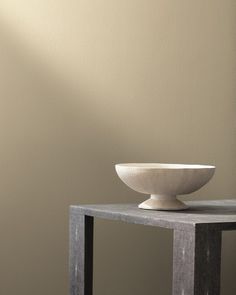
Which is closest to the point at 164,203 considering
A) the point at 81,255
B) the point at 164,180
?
the point at 164,180

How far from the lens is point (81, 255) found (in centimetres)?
157

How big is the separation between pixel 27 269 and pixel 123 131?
0.50 m

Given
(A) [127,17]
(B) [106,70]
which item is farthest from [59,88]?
(A) [127,17]

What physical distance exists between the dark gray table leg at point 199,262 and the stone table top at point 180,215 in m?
0.02

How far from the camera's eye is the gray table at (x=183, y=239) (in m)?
1.24

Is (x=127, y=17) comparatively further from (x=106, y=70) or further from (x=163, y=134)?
(x=163, y=134)

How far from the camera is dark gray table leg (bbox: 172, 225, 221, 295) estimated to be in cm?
123

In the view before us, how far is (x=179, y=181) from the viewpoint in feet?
4.82

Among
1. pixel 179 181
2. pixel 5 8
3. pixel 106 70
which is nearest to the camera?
pixel 179 181

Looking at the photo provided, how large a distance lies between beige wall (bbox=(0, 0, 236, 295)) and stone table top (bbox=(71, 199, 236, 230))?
0.50m

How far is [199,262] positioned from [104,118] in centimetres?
97

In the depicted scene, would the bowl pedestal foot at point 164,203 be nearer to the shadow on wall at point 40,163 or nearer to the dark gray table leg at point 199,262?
the dark gray table leg at point 199,262

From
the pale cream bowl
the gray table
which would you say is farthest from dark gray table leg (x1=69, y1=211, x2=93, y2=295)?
the pale cream bowl

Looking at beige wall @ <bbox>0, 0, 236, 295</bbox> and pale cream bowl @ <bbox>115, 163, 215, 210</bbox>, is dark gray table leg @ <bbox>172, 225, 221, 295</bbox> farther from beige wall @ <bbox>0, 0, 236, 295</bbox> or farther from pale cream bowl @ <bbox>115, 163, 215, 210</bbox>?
beige wall @ <bbox>0, 0, 236, 295</bbox>
